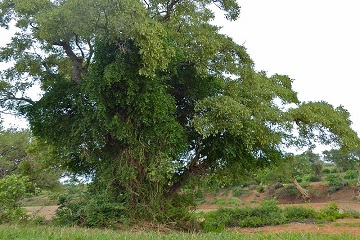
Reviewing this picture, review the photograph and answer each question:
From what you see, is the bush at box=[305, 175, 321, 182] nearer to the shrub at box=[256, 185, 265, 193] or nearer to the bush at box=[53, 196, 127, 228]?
the shrub at box=[256, 185, 265, 193]

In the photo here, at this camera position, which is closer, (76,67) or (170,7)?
(170,7)

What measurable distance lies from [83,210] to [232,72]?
6.13m

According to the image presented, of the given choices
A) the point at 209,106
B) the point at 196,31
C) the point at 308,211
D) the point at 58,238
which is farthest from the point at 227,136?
the point at 308,211

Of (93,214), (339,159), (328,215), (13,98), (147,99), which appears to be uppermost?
(13,98)

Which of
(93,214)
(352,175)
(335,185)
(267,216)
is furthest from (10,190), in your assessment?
(352,175)

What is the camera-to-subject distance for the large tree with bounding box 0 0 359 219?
27.6ft

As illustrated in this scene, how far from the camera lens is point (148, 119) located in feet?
31.9

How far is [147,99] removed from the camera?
922 cm

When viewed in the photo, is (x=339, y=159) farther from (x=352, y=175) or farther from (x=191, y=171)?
(x=191, y=171)

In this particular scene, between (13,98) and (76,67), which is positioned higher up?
(76,67)

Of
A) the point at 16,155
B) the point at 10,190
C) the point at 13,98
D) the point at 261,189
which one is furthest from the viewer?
the point at 261,189

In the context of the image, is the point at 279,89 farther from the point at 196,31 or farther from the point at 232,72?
the point at 196,31

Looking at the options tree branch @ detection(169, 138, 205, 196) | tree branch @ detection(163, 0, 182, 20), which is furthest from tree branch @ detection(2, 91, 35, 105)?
tree branch @ detection(169, 138, 205, 196)

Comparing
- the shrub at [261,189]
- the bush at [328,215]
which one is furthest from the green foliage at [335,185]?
the bush at [328,215]
